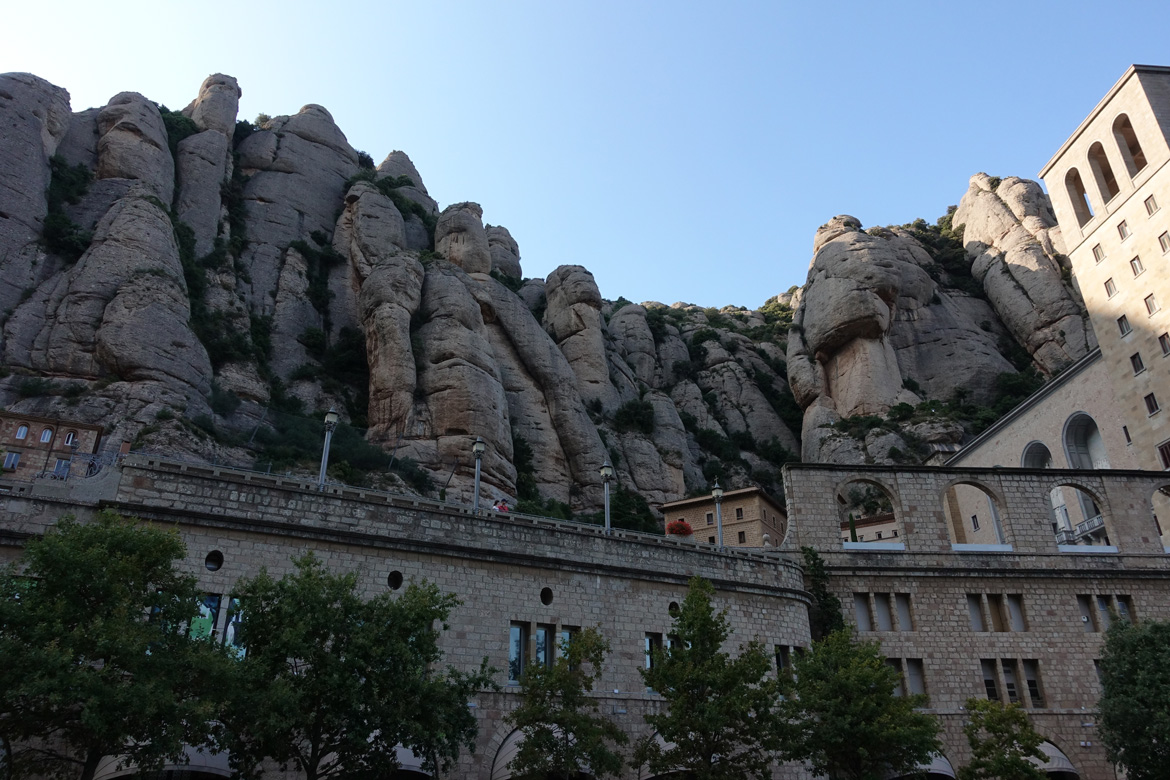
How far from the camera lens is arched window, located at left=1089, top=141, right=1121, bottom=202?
48.1m

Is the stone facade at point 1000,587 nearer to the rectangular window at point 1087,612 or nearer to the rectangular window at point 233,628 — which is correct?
the rectangular window at point 1087,612

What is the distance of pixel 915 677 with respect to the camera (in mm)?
28172

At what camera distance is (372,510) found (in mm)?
22672

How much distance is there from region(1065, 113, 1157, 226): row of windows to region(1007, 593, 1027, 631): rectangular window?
2793 cm

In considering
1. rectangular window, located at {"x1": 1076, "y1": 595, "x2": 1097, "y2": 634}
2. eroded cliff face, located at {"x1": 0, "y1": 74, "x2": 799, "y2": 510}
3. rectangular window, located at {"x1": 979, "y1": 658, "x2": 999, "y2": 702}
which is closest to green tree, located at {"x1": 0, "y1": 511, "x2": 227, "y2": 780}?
rectangular window, located at {"x1": 979, "y1": 658, "x2": 999, "y2": 702}

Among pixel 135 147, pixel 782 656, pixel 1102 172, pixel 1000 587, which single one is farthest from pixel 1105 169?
pixel 135 147

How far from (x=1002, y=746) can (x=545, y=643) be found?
12462 mm

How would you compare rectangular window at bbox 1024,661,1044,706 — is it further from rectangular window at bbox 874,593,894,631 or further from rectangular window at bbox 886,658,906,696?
rectangular window at bbox 874,593,894,631

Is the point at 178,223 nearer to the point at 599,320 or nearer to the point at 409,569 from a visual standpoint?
the point at 599,320

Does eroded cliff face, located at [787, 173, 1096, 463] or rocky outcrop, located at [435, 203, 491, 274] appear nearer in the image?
eroded cliff face, located at [787, 173, 1096, 463]

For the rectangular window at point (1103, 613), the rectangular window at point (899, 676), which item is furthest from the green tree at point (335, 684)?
the rectangular window at point (1103, 613)

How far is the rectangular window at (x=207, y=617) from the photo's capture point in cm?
1906

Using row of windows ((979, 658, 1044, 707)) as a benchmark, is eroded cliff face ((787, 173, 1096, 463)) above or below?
above

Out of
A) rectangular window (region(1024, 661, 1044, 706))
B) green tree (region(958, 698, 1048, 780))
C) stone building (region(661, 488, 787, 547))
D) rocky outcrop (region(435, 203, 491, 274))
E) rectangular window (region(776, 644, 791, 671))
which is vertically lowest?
green tree (region(958, 698, 1048, 780))
